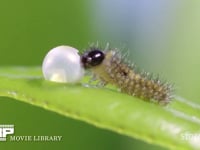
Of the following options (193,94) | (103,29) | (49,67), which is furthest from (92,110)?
(103,29)

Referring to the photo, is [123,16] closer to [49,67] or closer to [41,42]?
[41,42]
